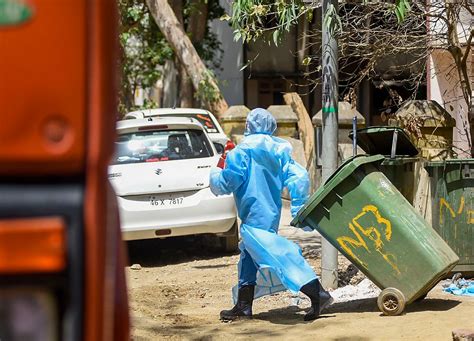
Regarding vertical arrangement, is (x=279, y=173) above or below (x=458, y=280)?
above

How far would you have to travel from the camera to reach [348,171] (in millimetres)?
7004

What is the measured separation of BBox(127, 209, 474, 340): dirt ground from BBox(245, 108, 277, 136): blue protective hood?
148cm

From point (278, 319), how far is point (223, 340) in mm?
825

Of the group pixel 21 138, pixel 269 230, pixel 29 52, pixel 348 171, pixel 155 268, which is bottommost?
pixel 155 268

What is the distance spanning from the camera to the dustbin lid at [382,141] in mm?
8211

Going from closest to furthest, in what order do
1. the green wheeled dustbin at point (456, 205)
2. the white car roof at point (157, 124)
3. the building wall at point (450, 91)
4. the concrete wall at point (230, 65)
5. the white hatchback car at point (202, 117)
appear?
the green wheeled dustbin at point (456, 205) → the white car roof at point (157, 124) → the building wall at point (450, 91) → the white hatchback car at point (202, 117) → the concrete wall at point (230, 65)

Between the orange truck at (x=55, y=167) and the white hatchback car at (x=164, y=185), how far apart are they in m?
6.88

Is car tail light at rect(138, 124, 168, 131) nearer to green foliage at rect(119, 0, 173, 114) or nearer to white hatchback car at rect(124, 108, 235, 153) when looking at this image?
white hatchback car at rect(124, 108, 235, 153)

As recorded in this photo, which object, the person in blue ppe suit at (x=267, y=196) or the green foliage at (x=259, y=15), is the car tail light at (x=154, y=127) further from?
the person in blue ppe suit at (x=267, y=196)

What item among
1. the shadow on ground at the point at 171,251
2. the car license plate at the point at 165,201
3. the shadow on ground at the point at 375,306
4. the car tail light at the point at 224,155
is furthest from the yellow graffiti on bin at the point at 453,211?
the shadow on ground at the point at 171,251

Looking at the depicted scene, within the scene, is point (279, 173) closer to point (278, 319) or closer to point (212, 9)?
point (278, 319)

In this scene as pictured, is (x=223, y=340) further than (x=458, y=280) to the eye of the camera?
No

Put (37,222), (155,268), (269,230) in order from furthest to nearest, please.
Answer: (155,268), (269,230), (37,222)

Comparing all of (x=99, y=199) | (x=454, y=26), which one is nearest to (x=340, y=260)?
(x=454, y=26)
